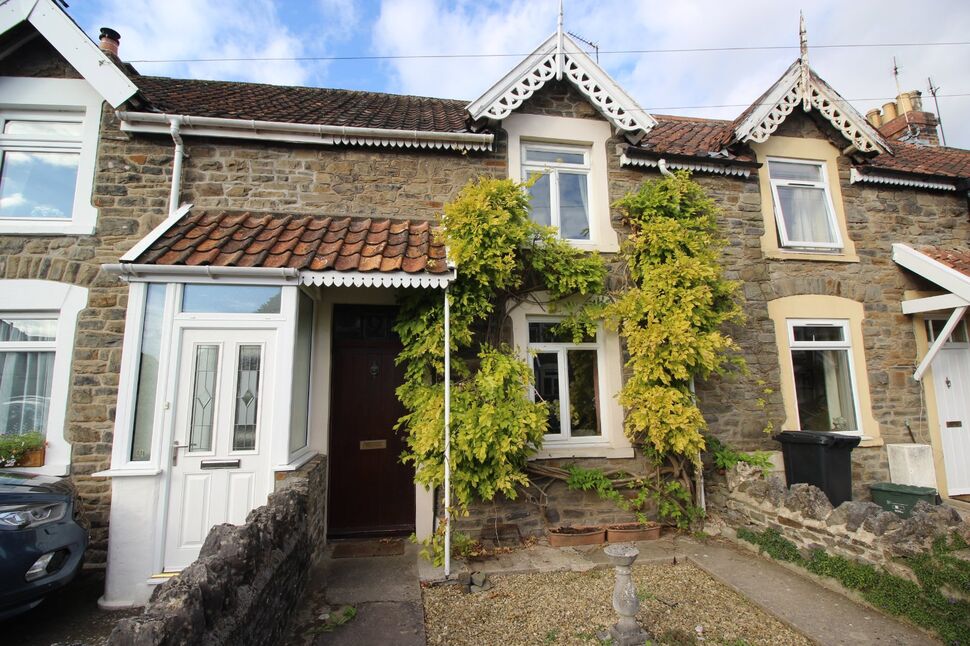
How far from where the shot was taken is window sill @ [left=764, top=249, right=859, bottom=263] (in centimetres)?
682

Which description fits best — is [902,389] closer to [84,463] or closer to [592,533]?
[592,533]

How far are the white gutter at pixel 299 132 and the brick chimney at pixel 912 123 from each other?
10.4 metres

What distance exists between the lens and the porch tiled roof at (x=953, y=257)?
6688 mm

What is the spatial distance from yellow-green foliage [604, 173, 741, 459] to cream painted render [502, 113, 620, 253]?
36 cm

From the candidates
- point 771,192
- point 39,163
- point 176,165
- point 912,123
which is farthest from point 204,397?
point 912,123

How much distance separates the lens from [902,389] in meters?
6.89

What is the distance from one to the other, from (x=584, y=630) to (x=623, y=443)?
8.52 ft

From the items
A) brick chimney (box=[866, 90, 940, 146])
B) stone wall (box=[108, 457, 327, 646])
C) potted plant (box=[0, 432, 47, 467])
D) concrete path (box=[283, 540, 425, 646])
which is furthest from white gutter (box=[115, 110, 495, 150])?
brick chimney (box=[866, 90, 940, 146])

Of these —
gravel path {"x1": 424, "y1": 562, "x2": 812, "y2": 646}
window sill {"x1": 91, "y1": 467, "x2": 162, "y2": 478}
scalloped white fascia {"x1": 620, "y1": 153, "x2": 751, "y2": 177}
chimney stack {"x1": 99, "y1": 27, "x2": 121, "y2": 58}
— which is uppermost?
chimney stack {"x1": 99, "y1": 27, "x2": 121, "y2": 58}

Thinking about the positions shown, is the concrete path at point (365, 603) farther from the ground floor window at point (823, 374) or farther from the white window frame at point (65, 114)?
the ground floor window at point (823, 374)

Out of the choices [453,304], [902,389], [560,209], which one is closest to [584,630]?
[453,304]

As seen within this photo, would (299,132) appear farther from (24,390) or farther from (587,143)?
(24,390)

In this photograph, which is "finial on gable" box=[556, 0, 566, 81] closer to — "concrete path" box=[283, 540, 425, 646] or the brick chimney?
"concrete path" box=[283, 540, 425, 646]

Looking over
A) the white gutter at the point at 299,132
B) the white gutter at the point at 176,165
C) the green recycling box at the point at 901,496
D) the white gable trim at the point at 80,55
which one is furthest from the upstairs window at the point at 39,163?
the green recycling box at the point at 901,496
